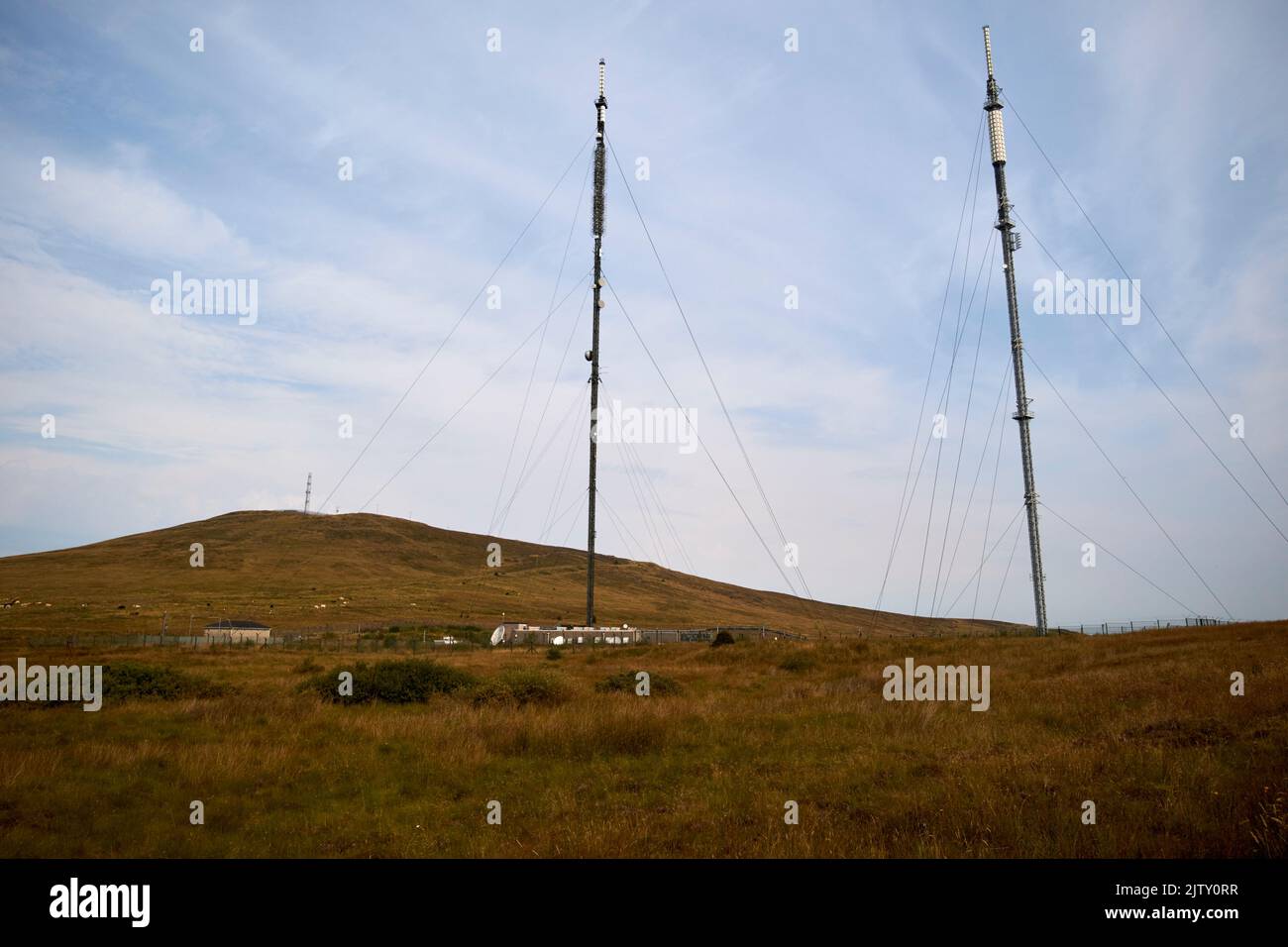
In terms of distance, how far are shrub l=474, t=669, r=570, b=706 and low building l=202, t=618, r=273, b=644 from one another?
122 ft

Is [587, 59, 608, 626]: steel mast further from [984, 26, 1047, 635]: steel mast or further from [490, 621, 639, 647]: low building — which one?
[984, 26, 1047, 635]: steel mast

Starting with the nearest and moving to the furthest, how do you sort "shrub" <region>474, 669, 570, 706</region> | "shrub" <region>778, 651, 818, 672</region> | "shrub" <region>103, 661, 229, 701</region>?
"shrub" <region>474, 669, 570, 706</region>
"shrub" <region>103, 661, 229, 701</region>
"shrub" <region>778, 651, 818, 672</region>

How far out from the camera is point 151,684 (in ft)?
68.0

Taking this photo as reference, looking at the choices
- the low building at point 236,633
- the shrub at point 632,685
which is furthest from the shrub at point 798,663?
the low building at point 236,633

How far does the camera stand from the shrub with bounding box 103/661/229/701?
2006cm

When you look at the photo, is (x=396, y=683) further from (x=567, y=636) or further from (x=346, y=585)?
(x=346, y=585)

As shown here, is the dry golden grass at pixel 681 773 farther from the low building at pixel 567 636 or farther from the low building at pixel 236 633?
the low building at pixel 236 633

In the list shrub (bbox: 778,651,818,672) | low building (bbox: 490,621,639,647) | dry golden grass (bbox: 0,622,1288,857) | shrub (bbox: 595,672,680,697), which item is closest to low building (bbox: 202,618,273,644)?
low building (bbox: 490,621,639,647)

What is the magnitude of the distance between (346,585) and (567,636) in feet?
250

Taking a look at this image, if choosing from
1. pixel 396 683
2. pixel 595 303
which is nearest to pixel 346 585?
pixel 595 303
